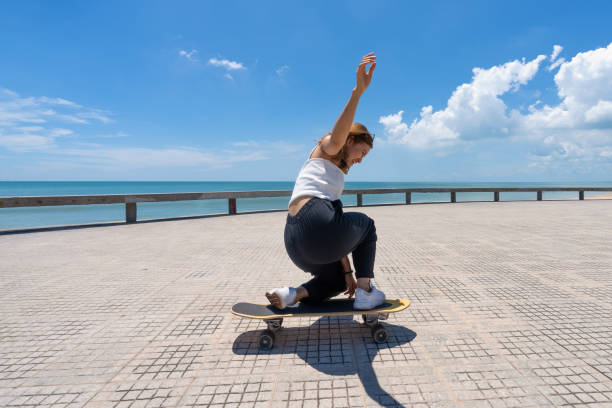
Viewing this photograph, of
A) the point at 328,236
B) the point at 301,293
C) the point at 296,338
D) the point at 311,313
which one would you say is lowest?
the point at 296,338

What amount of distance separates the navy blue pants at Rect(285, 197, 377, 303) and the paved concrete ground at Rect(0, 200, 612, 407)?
2.32 ft

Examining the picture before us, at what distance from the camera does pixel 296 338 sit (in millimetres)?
2580

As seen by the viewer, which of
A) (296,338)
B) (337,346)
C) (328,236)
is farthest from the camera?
(296,338)

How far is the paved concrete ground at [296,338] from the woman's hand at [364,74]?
1896 millimetres

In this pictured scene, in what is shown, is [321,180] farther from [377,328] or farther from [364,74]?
[377,328]

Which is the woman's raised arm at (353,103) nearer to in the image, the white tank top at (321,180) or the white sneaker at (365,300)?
the white tank top at (321,180)

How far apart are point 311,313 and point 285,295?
0.25 meters

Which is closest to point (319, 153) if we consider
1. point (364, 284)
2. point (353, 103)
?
point (353, 103)

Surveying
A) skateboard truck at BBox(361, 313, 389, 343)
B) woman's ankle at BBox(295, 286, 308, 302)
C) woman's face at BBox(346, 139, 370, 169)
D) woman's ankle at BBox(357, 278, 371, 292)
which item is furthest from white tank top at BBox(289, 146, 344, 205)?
skateboard truck at BBox(361, 313, 389, 343)

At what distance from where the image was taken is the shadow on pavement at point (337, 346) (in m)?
2.03

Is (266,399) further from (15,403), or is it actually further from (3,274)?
(3,274)

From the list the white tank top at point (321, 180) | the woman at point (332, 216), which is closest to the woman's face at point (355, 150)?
the woman at point (332, 216)

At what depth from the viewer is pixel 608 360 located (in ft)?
7.09

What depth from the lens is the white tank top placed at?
229 centimetres
